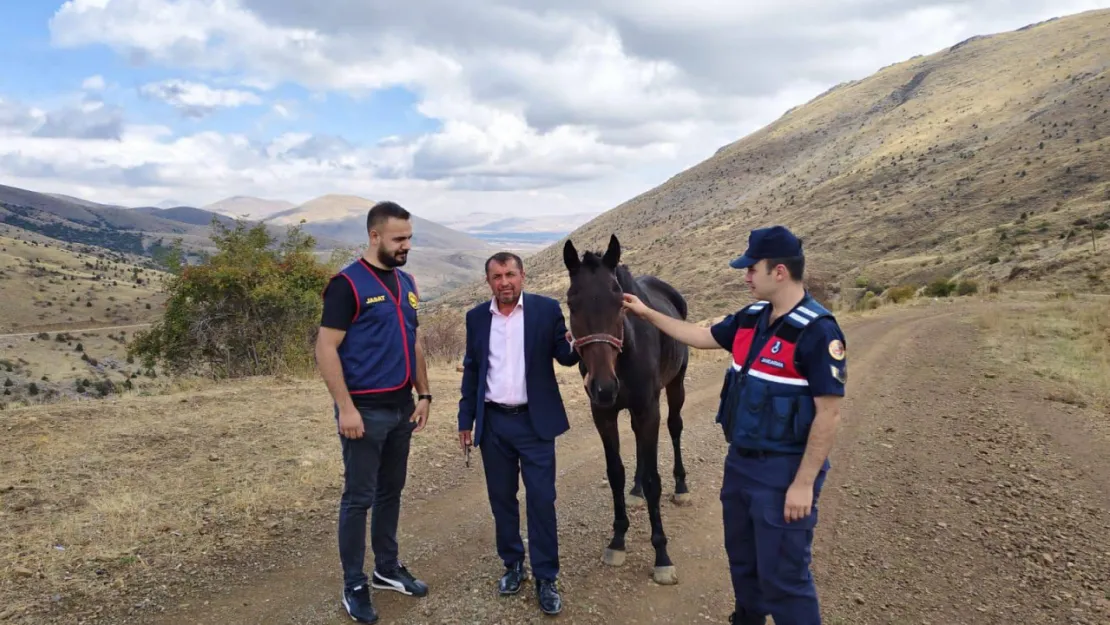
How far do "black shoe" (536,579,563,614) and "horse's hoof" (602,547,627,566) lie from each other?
2.13 feet

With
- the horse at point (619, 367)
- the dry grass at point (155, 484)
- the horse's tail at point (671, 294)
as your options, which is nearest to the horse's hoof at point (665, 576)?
the horse at point (619, 367)

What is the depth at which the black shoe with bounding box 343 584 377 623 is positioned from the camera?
3979 mm

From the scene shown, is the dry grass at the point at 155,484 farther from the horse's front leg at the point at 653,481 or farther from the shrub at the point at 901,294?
the shrub at the point at 901,294

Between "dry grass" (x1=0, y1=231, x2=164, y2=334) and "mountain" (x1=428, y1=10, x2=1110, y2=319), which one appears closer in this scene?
"mountain" (x1=428, y1=10, x2=1110, y2=319)

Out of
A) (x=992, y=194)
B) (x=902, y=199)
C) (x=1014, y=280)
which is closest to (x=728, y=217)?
(x=902, y=199)

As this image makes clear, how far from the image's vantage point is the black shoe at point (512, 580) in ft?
14.1

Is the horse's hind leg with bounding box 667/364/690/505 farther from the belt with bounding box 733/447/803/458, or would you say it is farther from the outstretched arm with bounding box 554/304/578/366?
the belt with bounding box 733/447/803/458

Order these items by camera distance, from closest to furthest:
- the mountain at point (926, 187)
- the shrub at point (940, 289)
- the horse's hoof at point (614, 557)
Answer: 1. the horse's hoof at point (614, 557)
2. the shrub at point (940, 289)
3. the mountain at point (926, 187)

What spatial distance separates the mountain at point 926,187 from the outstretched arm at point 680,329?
25.0 meters

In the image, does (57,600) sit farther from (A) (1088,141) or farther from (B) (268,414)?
(A) (1088,141)

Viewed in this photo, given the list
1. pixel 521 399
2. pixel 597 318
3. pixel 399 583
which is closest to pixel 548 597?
pixel 399 583

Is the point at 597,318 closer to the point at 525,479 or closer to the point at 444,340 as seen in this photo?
the point at 525,479

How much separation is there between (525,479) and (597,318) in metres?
1.28

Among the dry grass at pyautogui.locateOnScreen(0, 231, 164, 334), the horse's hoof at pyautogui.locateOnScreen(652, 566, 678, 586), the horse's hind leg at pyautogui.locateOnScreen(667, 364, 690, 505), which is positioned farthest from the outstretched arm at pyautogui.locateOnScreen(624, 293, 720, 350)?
the dry grass at pyautogui.locateOnScreen(0, 231, 164, 334)
